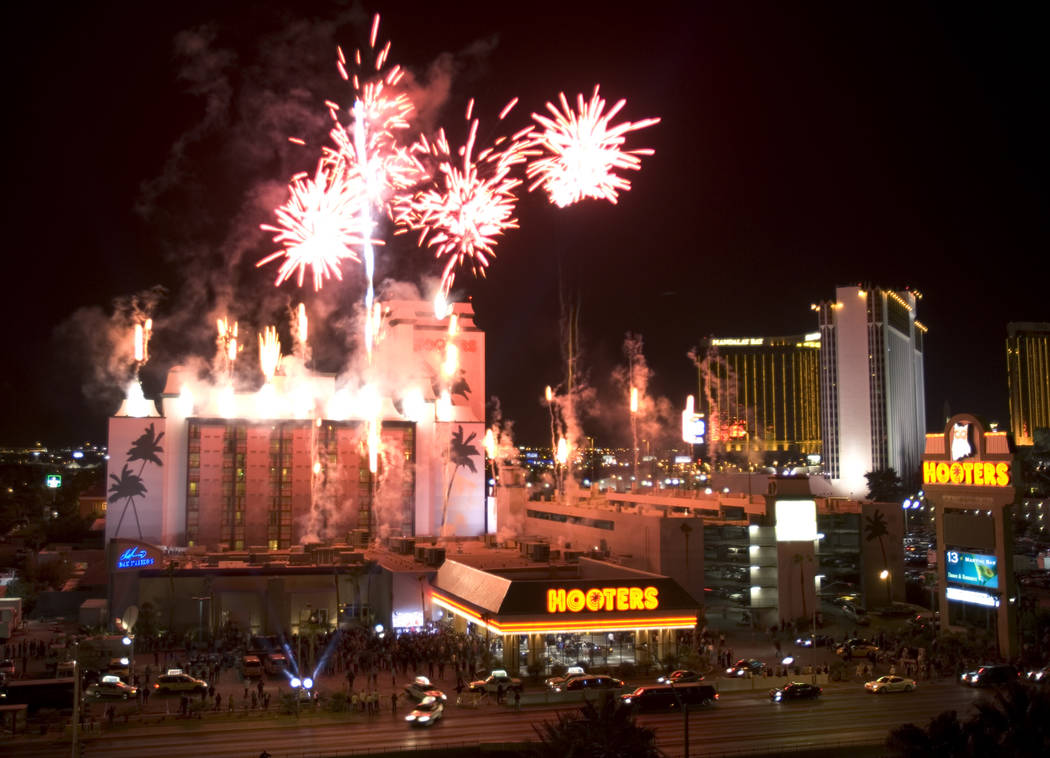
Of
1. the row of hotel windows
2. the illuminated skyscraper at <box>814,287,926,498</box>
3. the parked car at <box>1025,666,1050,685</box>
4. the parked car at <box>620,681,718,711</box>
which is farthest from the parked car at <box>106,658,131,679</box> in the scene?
the illuminated skyscraper at <box>814,287,926,498</box>

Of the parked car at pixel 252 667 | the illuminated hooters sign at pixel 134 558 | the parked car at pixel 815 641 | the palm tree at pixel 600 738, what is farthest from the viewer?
the illuminated hooters sign at pixel 134 558

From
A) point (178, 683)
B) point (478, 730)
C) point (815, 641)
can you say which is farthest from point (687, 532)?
point (178, 683)

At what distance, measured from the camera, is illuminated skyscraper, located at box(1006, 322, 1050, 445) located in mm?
149250

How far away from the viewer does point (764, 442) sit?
150 m

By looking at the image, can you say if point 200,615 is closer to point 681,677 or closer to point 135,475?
point 135,475

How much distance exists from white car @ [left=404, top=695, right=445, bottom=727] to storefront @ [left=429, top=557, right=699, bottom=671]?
6.33 meters

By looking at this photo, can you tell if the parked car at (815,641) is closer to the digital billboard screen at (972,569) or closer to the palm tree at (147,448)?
the digital billboard screen at (972,569)

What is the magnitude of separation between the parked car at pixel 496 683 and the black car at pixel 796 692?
317 inches

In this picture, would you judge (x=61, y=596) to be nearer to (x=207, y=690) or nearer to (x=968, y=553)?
(x=207, y=690)

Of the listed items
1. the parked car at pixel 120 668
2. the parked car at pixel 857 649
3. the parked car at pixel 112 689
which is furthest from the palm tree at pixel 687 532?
the parked car at pixel 112 689

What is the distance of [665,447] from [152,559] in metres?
100

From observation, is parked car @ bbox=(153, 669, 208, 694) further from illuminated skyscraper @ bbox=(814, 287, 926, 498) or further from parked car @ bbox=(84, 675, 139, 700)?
illuminated skyscraper @ bbox=(814, 287, 926, 498)

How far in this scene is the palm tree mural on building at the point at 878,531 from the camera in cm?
5322

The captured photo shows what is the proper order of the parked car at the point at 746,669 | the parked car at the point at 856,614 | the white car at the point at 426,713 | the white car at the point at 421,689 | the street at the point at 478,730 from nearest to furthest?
the street at the point at 478,730
the white car at the point at 426,713
the white car at the point at 421,689
the parked car at the point at 746,669
the parked car at the point at 856,614
